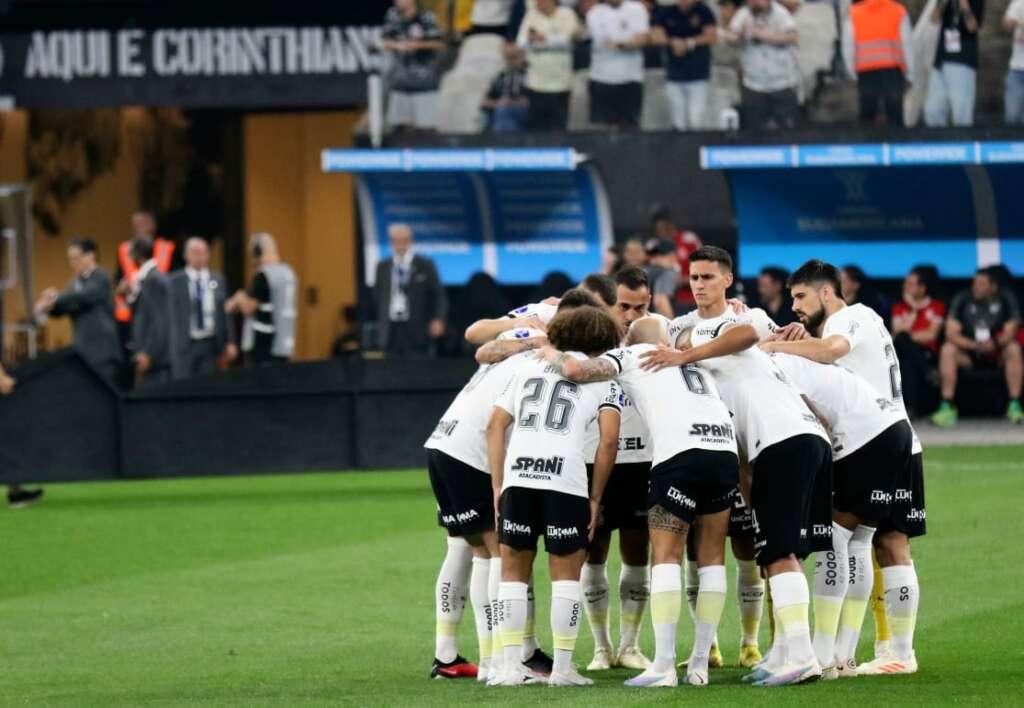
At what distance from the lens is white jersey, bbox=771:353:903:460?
1002 centimetres

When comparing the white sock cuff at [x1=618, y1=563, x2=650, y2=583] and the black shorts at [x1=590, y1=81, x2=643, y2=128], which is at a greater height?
the black shorts at [x1=590, y1=81, x2=643, y2=128]

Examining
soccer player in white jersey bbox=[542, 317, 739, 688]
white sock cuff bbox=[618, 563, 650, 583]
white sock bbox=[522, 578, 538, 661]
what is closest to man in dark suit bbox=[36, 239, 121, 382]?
white sock cuff bbox=[618, 563, 650, 583]

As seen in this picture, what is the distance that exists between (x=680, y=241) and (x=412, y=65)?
12.6 feet

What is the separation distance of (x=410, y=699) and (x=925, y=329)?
14789mm

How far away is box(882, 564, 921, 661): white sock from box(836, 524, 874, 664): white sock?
0.39ft

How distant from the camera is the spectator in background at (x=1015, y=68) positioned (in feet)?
73.9

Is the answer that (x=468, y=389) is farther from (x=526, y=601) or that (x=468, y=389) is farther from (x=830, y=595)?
(x=830, y=595)

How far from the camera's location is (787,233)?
2473 cm

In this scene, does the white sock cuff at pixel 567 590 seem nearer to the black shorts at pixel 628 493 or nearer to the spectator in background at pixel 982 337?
the black shorts at pixel 628 493

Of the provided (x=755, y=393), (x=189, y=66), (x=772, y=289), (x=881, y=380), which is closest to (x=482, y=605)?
(x=755, y=393)

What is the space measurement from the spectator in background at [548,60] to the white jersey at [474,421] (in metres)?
13.9

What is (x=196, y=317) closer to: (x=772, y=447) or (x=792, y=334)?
(x=792, y=334)

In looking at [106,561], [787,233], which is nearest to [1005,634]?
[106,561]

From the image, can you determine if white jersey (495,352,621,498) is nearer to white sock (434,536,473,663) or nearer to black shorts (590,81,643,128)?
white sock (434,536,473,663)
